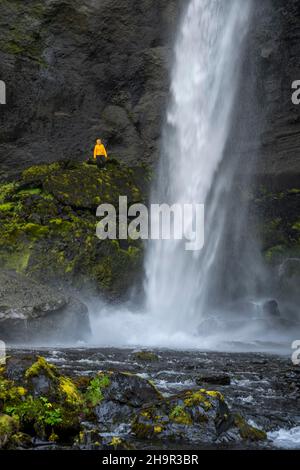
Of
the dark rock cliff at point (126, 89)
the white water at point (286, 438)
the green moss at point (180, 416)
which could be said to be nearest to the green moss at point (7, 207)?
the dark rock cliff at point (126, 89)

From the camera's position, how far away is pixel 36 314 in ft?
52.4

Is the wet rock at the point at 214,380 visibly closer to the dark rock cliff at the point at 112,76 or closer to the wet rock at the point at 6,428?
the wet rock at the point at 6,428

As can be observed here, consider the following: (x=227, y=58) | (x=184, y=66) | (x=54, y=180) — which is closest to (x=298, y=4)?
(x=227, y=58)

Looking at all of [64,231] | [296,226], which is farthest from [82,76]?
A: [296,226]

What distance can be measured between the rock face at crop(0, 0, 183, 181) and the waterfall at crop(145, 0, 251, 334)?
4.91ft

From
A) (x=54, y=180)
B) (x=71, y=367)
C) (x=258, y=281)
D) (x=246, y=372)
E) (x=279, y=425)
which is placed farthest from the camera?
(x=258, y=281)

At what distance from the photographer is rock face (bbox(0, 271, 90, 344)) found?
1549 centimetres

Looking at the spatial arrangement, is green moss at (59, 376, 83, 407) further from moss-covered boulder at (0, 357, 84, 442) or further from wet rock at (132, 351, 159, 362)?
wet rock at (132, 351, 159, 362)

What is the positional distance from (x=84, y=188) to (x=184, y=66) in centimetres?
1130

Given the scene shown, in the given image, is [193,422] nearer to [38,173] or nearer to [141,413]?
[141,413]
